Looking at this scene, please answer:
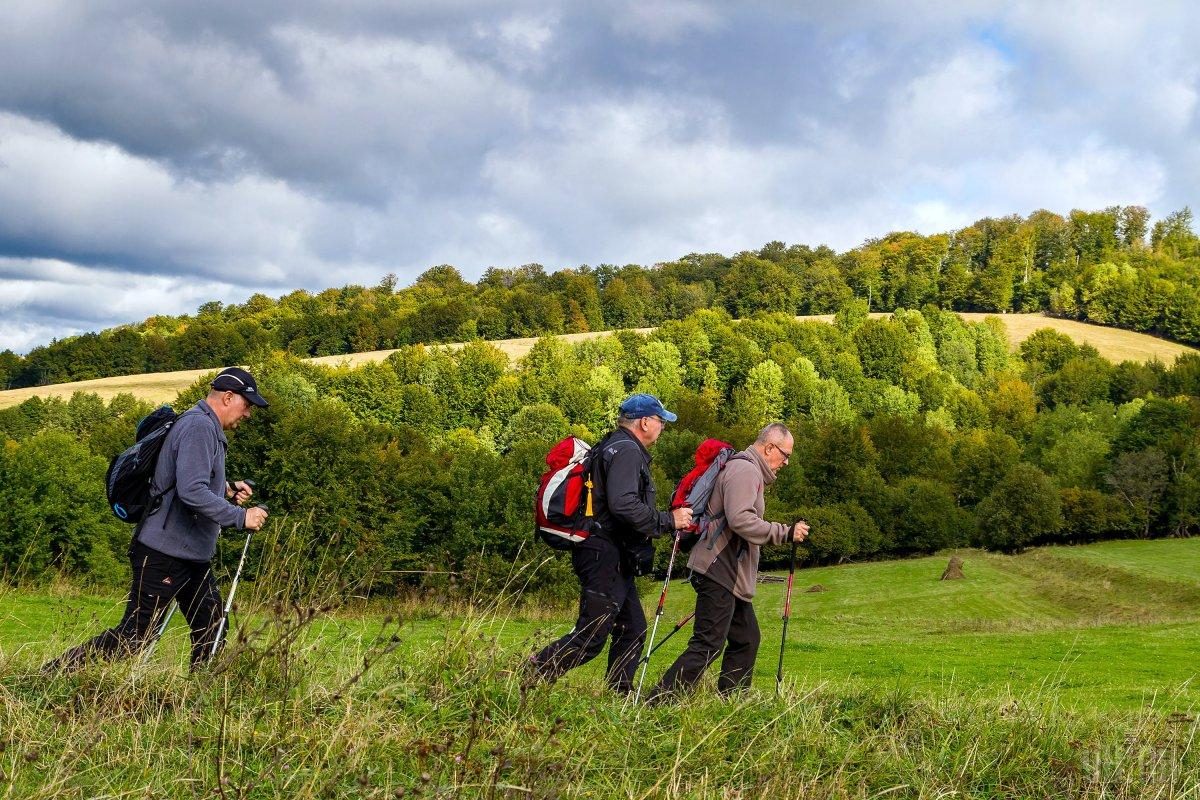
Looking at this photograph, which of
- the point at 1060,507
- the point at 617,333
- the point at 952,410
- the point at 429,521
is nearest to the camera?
the point at 429,521

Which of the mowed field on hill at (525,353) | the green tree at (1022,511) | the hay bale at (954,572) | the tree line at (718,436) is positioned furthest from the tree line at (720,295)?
the hay bale at (954,572)

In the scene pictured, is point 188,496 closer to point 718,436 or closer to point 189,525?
point 189,525

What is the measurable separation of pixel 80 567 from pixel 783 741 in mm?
44538

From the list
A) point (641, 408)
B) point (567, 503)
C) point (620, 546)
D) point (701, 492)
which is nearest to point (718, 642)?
point (620, 546)

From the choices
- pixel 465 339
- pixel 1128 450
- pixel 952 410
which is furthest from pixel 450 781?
pixel 465 339

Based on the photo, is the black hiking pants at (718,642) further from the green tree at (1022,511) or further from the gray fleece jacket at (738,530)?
the green tree at (1022,511)

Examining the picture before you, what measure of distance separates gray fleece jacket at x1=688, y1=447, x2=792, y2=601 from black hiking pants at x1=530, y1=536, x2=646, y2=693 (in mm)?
497

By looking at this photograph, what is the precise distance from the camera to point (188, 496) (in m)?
5.91

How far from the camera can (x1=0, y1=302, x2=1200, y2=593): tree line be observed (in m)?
46.0

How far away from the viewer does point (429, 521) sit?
2133 inches

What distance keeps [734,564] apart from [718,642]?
52 centimetres

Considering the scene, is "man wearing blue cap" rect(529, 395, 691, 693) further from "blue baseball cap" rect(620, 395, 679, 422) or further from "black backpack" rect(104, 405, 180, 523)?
"black backpack" rect(104, 405, 180, 523)

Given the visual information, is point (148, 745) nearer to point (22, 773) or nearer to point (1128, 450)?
point (22, 773)

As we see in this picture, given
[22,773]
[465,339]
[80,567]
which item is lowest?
[80,567]
